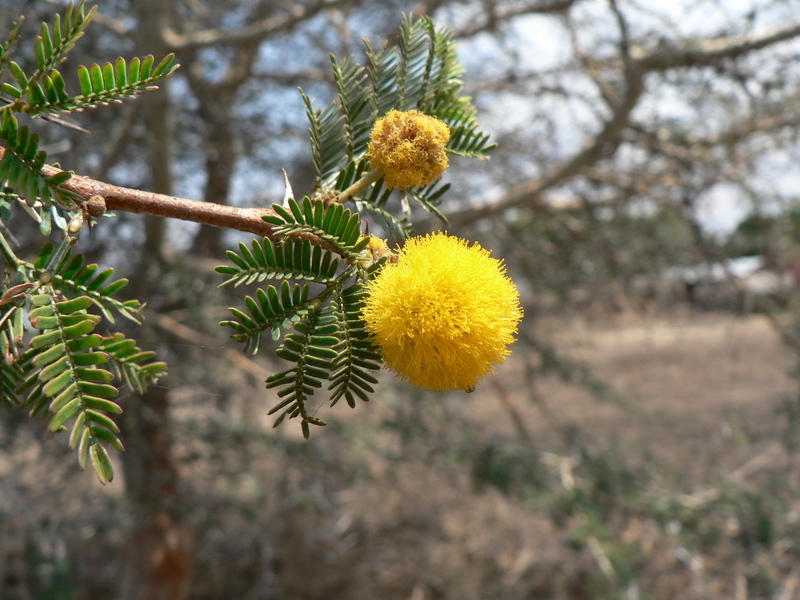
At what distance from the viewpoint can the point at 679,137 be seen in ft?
13.7

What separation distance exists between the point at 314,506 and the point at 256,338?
16.7ft

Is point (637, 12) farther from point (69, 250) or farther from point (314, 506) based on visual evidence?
point (314, 506)

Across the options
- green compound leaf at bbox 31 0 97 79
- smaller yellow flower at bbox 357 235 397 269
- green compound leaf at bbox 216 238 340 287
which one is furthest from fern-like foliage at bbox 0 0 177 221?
smaller yellow flower at bbox 357 235 397 269

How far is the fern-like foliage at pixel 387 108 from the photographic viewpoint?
926mm

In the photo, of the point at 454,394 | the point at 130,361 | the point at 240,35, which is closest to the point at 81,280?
the point at 130,361

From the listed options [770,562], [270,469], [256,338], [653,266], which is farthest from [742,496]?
[256,338]

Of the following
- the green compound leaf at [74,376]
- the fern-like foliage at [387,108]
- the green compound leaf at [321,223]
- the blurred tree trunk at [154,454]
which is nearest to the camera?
the green compound leaf at [74,376]

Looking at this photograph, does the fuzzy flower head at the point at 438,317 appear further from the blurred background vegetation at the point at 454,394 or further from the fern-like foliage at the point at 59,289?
the blurred background vegetation at the point at 454,394

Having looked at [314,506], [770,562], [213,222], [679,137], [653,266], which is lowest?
Answer: [314,506]

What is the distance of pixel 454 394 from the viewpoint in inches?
225

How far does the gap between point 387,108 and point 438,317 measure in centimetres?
43

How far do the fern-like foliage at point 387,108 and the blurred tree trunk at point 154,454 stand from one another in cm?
237

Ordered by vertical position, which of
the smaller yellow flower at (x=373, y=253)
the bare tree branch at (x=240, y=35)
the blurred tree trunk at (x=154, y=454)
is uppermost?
the bare tree branch at (x=240, y=35)

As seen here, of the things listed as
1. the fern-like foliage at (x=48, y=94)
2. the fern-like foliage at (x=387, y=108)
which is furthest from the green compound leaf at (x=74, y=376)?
the fern-like foliage at (x=387, y=108)
